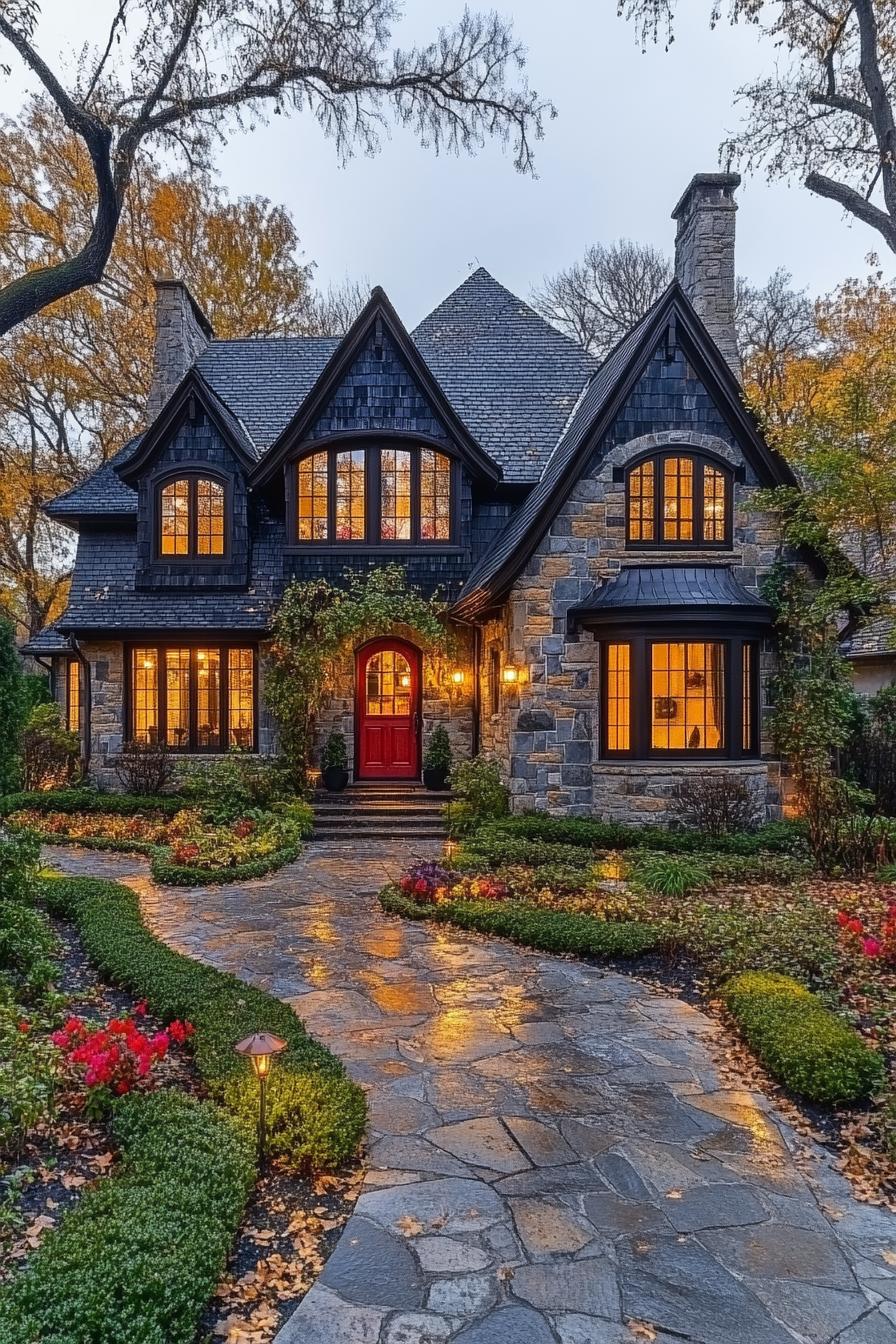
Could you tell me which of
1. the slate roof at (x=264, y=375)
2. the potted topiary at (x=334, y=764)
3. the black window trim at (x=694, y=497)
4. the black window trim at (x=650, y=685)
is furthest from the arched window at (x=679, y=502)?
the slate roof at (x=264, y=375)

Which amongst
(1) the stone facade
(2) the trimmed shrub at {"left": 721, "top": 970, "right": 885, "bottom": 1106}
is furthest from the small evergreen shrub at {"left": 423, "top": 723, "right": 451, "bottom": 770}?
(2) the trimmed shrub at {"left": 721, "top": 970, "right": 885, "bottom": 1106}

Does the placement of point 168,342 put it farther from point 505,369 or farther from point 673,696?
point 673,696

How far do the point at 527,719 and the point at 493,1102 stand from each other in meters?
7.29

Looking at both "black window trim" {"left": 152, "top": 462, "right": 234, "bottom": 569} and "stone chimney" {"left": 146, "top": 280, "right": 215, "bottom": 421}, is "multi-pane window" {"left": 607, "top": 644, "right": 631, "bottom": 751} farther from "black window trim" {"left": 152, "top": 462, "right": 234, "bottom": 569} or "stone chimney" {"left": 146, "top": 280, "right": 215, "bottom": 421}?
"stone chimney" {"left": 146, "top": 280, "right": 215, "bottom": 421}

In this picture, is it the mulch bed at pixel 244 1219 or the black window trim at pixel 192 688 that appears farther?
the black window trim at pixel 192 688

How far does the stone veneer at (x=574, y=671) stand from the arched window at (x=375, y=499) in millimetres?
2872

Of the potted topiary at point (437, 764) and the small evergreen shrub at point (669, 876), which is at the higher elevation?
the potted topiary at point (437, 764)

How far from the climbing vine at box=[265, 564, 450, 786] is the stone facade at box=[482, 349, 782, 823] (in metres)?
2.05

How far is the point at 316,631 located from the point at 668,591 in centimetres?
571

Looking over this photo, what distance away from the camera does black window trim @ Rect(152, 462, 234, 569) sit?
13.9m

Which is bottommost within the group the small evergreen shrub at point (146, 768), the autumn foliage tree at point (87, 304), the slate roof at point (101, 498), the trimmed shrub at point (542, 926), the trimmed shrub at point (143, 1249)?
the trimmed shrub at point (542, 926)

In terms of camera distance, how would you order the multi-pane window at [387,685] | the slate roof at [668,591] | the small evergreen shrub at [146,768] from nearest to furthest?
the slate roof at [668,591], the small evergreen shrub at [146,768], the multi-pane window at [387,685]

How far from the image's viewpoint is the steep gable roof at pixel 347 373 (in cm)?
1306

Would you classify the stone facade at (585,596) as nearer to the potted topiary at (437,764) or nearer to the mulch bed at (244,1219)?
the potted topiary at (437,764)
